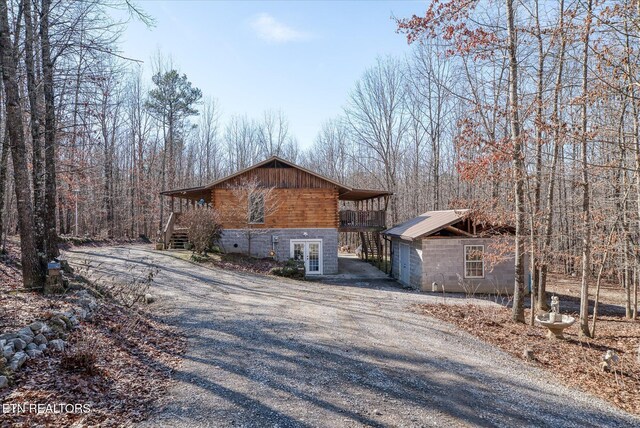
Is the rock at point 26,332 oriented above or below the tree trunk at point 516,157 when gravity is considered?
below

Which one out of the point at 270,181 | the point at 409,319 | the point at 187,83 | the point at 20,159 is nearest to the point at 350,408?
the point at 409,319

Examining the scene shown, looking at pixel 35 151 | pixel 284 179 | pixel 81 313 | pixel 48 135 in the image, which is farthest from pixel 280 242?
pixel 81 313

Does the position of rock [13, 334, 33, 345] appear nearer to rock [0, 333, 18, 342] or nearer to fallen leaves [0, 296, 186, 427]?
rock [0, 333, 18, 342]

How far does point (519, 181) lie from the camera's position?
9.88 m

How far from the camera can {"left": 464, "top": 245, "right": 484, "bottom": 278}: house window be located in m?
15.7

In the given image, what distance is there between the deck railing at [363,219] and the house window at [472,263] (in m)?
6.40

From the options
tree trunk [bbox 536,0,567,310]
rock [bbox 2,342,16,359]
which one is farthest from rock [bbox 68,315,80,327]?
tree trunk [bbox 536,0,567,310]

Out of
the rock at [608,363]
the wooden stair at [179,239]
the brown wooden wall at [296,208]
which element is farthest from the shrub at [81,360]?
the wooden stair at [179,239]

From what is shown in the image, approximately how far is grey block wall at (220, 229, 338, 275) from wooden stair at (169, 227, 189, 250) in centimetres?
269

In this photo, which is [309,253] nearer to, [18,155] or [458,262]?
[458,262]

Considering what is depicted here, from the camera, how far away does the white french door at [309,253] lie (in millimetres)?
19406

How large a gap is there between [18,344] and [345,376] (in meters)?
4.53

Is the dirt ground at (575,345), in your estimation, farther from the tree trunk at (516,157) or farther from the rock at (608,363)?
the tree trunk at (516,157)

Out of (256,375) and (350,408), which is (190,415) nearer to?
(256,375)
